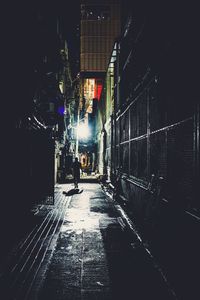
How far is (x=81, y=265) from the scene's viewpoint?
7.66m

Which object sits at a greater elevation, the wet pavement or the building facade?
the building facade

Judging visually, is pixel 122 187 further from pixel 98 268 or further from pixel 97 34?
pixel 97 34

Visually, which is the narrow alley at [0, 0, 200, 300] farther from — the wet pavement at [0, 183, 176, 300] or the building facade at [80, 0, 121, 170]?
the building facade at [80, 0, 121, 170]

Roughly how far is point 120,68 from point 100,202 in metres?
9.02

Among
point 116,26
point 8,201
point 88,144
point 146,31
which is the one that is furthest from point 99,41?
point 8,201

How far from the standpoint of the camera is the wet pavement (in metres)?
6.09

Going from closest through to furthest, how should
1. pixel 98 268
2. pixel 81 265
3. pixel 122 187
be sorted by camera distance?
1. pixel 98 268
2. pixel 81 265
3. pixel 122 187

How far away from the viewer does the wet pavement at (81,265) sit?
6.09 m

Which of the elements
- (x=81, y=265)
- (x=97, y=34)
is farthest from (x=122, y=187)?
(x=97, y=34)

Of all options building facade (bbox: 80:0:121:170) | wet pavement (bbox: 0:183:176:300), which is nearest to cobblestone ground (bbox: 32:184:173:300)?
wet pavement (bbox: 0:183:176:300)

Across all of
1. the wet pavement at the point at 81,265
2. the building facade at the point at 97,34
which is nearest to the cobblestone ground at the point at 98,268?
the wet pavement at the point at 81,265

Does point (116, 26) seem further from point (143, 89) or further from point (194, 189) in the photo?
point (194, 189)

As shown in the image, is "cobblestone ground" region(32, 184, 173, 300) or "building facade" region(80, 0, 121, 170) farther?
"building facade" region(80, 0, 121, 170)

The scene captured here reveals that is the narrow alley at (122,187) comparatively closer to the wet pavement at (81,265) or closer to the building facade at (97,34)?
the wet pavement at (81,265)
